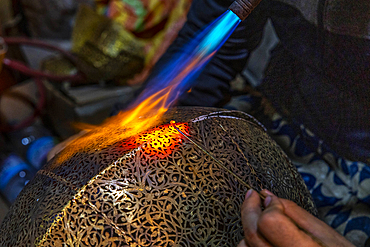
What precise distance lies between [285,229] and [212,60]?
2.02 feet

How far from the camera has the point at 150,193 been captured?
1.31 feet

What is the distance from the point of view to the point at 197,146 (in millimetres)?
444

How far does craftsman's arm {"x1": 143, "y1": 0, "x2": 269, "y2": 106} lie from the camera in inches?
30.3

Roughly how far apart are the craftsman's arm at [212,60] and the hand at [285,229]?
0.52 m

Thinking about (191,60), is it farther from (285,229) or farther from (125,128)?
(285,229)

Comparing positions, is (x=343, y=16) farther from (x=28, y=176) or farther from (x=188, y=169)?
(x=28, y=176)

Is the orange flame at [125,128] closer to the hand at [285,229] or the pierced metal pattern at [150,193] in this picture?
the pierced metal pattern at [150,193]

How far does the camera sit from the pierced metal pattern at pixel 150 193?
38cm

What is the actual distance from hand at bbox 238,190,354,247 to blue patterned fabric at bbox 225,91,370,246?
1.22ft

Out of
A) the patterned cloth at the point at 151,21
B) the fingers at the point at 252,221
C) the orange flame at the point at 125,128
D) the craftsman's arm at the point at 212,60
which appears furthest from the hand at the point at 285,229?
the patterned cloth at the point at 151,21

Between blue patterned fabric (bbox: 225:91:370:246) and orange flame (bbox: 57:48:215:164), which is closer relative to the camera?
orange flame (bbox: 57:48:215:164)

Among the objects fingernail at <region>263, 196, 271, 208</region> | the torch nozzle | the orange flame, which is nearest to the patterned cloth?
the orange flame

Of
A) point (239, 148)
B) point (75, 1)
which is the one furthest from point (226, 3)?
point (75, 1)

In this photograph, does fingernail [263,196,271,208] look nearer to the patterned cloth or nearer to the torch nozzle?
the torch nozzle
